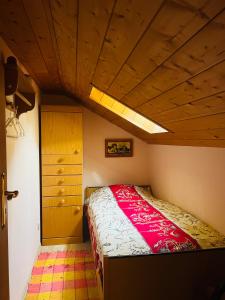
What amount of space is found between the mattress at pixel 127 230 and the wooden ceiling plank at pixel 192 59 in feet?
3.61

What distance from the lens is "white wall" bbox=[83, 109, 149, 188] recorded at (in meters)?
3.37

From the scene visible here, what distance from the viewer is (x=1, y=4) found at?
1011 millimetres

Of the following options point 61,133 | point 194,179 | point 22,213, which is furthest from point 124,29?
point 61,133

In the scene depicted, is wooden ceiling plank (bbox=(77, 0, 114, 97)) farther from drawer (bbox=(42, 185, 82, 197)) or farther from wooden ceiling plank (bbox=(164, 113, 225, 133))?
drawer (bbox=(42, 185, 82, 197))

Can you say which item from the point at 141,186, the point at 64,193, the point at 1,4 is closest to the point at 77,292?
the point at 64,193

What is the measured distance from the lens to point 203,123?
1.44m

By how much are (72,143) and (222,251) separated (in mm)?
2008

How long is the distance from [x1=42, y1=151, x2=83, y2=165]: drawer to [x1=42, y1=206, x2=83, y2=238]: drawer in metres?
0.58

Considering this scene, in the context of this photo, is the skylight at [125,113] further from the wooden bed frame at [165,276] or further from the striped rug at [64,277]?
the striped rug at [64,277]

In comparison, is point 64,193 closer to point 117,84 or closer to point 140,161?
point 140,161

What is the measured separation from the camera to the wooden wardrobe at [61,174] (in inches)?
114

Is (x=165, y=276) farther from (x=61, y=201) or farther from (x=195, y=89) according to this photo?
(x=61, y=201)

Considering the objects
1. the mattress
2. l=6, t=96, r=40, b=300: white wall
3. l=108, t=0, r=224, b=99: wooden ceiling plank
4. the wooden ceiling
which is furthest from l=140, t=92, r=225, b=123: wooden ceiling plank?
l=6, t=96, r=40, b=300: white wall

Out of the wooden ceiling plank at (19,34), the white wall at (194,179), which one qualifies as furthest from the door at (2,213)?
the white wall at (194,179)
